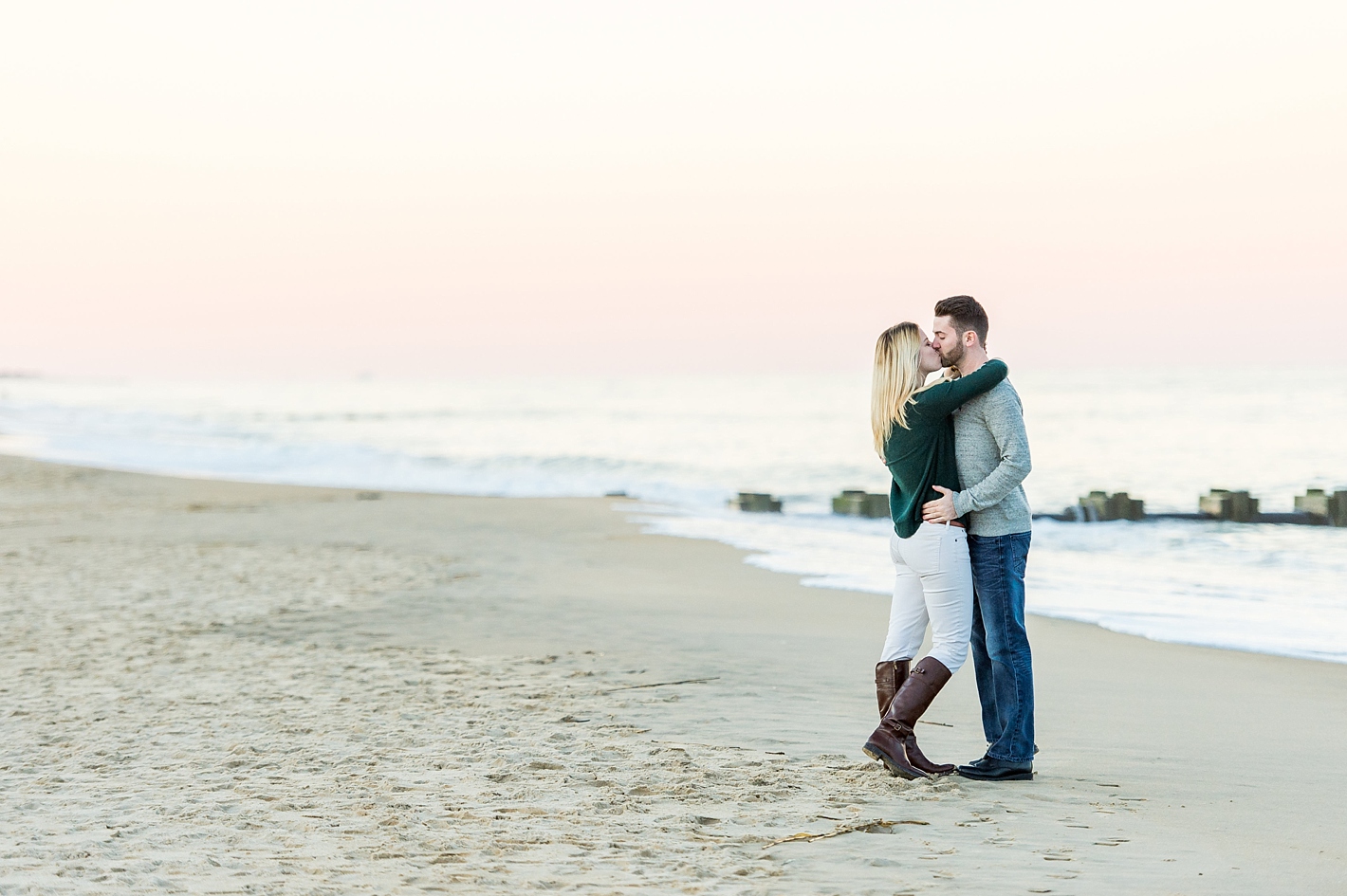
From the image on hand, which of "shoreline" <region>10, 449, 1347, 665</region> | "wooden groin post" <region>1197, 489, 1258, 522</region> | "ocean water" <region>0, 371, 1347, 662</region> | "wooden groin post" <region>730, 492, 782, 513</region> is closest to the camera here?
"shoreline" <region>10, 449, 1347, 665</region>

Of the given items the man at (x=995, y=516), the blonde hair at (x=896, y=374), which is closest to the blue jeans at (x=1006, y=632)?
the man at (x=995, y=516)

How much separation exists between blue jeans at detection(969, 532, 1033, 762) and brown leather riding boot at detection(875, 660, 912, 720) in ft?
1.12

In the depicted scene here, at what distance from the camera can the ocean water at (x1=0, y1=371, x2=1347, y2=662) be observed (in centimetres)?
1066

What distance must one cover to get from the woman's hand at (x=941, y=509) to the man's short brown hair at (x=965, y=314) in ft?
1.97

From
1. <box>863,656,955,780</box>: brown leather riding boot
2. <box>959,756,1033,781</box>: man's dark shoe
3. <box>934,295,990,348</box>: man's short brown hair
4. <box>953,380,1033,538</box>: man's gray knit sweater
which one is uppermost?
<box>934,295,990,348</box>: man's short brown hair

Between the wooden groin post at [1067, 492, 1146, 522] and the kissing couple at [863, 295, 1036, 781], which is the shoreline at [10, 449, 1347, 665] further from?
the kissing couple at [863, 295, 1036, 781]

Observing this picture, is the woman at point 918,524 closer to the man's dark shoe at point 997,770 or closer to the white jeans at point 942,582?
the white jeans at point 942,582

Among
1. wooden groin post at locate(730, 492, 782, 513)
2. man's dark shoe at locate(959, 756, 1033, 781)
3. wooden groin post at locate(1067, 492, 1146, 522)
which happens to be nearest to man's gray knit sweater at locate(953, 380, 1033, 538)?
man's dark shoe at locate(959, 756, 1033, 781)

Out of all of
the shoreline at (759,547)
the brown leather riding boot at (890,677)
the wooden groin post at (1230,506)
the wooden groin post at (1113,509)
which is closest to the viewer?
the brown leather riding boot at (890,677)

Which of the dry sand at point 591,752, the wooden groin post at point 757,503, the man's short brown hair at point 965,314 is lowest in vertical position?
the dry sand at point 591,752

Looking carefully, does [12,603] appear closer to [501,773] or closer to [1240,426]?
[501,773]

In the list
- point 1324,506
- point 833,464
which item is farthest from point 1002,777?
point 833,464

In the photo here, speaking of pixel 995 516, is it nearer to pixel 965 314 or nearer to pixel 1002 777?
pixel 965 314

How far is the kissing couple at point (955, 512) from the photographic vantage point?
439 cm
